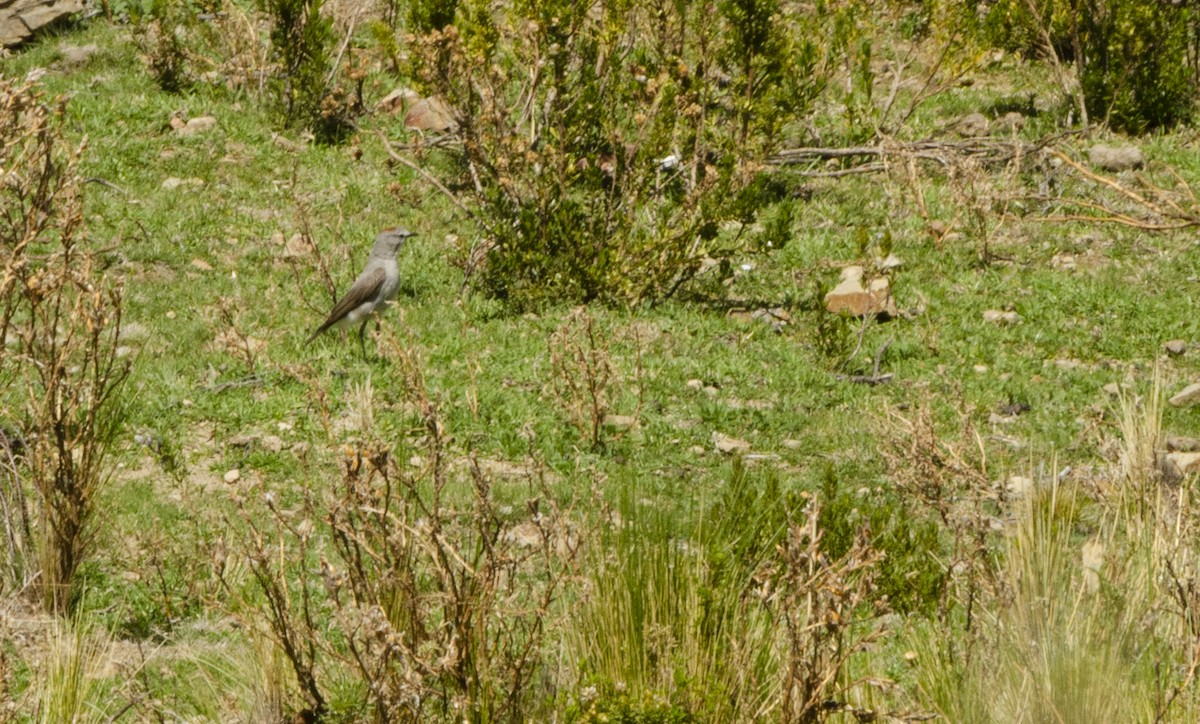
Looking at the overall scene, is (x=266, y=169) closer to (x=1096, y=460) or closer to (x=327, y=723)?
(x=1096, y=460)

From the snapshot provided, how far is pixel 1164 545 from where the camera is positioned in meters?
4.42

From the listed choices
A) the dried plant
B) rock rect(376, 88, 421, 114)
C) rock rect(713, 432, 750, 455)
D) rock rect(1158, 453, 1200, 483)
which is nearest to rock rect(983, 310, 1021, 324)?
rock rect(1158, 453, 1200, 483)

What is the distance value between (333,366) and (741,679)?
4.74m

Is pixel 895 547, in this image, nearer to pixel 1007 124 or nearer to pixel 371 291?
pixel 371 291

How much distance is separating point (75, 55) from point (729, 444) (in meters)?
8.33

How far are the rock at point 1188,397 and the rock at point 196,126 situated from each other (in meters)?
7.30

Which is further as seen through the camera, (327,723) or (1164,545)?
(1164,545)

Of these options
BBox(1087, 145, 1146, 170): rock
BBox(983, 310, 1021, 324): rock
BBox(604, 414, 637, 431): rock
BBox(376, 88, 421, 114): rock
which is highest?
BBox(376, 88, 421, 114): rock

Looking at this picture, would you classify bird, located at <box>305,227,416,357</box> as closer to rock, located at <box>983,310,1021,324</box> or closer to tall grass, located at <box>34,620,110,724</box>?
rock, located at <box>983,310,1021,324</box>

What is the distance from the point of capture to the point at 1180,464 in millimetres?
6891

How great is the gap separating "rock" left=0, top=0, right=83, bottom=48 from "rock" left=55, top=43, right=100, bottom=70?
1.53 ft

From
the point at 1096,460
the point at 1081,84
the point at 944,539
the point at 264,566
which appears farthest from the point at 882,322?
the point at 264,566

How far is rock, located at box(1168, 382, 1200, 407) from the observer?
786 cm

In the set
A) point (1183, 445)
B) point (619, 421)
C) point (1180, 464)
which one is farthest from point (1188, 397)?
point (619, 421)
